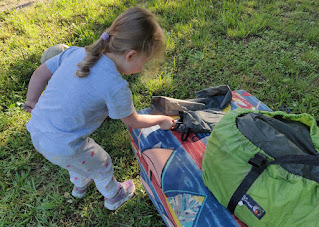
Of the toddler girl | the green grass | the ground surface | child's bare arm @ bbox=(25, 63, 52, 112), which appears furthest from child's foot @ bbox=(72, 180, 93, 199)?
the ground surface

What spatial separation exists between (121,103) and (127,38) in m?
0.34

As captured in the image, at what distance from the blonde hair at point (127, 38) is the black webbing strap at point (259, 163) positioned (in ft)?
2.60

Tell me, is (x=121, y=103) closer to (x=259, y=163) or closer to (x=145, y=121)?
(x=145, y=121)

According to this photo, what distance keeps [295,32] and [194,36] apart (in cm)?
143

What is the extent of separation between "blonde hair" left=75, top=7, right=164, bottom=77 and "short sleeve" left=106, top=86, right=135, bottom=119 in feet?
0.63

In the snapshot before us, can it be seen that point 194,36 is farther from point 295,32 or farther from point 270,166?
point 270,166

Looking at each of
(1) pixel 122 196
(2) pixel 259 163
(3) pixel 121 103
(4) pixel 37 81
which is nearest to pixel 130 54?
(3) pixel 121 103

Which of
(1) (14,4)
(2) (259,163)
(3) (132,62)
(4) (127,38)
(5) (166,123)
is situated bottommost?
(1) (14,4)

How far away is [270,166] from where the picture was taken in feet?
3.55

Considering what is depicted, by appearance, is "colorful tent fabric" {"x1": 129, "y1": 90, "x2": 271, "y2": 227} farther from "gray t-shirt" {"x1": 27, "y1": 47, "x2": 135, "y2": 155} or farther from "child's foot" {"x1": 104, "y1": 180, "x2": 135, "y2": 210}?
"gray t-shirt" {"x1": 27, "y1": 47, "x2": 135, "y2": 155}

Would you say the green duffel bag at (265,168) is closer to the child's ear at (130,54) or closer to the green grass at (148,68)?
the child's ear at (130,54)

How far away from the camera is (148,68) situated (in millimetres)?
1864

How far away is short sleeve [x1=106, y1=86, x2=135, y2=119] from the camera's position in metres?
1.26

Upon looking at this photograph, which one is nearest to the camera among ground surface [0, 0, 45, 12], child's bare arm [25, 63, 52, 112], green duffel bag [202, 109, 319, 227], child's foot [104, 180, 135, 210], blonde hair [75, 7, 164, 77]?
green duffel bag [202, 109, 319, 227]
